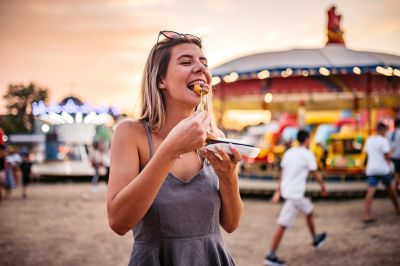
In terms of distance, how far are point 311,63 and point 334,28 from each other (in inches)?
159

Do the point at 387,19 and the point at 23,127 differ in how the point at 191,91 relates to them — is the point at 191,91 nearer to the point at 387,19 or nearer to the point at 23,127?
the point at 387,19

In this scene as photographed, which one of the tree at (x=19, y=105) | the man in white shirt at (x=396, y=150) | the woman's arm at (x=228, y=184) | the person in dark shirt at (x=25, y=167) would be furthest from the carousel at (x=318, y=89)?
the tree at (x=19, y=105)

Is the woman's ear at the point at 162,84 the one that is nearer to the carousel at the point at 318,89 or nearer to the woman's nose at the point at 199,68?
the woman's nose at the point at 199,68

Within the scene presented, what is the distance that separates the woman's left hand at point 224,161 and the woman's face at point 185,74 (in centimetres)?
28

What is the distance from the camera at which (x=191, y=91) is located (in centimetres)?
168

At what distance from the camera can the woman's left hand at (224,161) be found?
1.51 m

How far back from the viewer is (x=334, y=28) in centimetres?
1506

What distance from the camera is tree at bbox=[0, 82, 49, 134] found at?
49.3 metres

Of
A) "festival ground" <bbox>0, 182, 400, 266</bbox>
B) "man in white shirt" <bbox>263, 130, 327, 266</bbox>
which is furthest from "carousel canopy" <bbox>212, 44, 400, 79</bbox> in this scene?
"man in white shirt" <bbox>263, 130, 327, 266</bbox>

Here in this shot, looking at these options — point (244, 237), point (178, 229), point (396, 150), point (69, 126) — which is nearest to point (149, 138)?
point (178, 229)

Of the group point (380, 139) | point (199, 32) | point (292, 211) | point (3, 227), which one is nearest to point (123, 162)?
point (199, 32)

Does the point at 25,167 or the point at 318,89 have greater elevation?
the point at 318,89

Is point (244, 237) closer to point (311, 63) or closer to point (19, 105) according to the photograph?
point (311, 63)

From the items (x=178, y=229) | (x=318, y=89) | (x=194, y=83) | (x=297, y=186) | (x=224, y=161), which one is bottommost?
(x=297, y=186)
